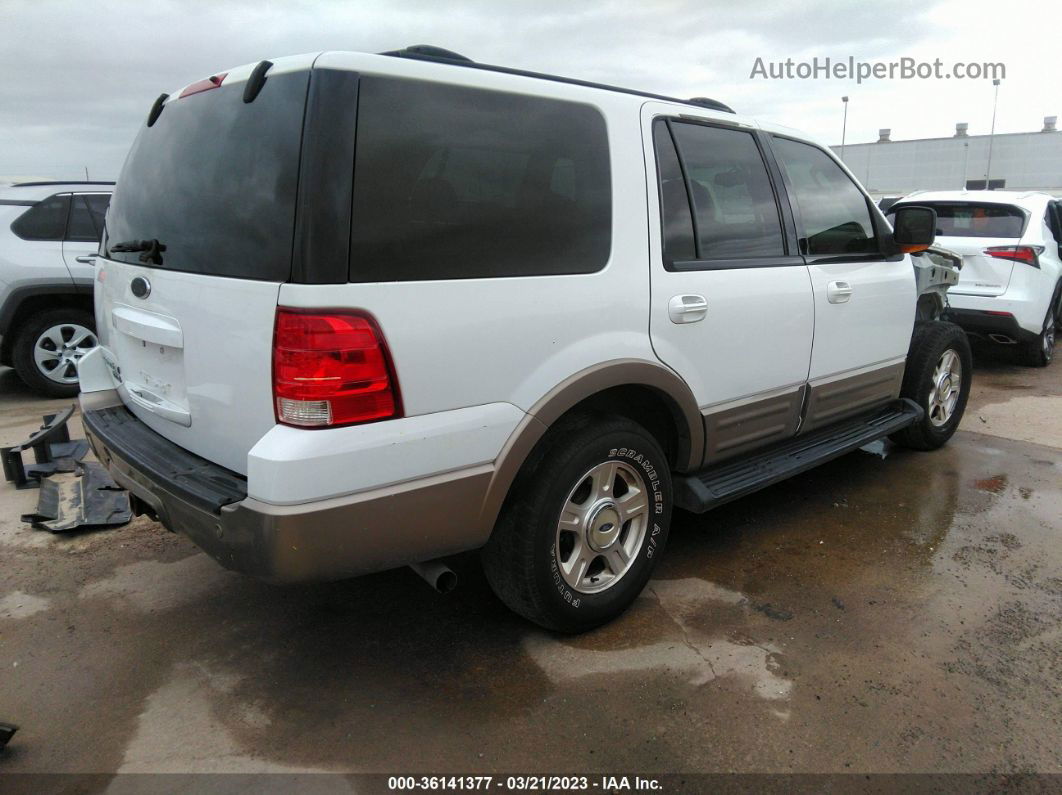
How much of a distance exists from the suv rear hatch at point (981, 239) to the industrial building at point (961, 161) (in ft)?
117

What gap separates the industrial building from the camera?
4116 centimetres

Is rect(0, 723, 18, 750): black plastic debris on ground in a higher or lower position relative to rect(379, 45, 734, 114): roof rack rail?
lower

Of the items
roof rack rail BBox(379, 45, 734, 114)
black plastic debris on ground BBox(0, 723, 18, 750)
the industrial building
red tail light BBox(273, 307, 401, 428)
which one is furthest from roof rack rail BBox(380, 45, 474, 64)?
the industrial building

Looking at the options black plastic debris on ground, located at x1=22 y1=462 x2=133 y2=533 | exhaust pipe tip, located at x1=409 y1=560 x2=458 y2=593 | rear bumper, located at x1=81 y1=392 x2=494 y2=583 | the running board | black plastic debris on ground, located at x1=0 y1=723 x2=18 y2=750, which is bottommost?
black plastic debris on ground, located at x1=0 y1=723 x2=18 y2=750

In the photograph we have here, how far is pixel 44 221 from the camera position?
20.7 feet

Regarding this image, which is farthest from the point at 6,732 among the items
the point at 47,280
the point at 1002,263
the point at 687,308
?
the point at 1002,263

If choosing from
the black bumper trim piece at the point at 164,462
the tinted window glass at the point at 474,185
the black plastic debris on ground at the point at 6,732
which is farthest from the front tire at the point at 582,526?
the black plastic debris on ground at the point at 6,732

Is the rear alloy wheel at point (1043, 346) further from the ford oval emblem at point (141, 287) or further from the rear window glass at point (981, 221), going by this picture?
the ford oval emblem at point (141, 287)

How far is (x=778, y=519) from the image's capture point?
3953 mm

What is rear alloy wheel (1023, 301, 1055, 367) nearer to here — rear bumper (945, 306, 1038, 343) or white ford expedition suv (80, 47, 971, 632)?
rear bumper (945, 306, 1038, 343)

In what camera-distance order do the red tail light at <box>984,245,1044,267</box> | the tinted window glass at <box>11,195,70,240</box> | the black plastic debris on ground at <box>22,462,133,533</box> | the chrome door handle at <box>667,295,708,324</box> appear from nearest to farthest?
the chrome door handle at <box>667,295,708,324</box>
the black plastic debris on ground at <box>22,462,133,533</box>
the tinted window glass at <box>11,195,70,240</box>
the red tail light at <box>984,245,1044,267</box>

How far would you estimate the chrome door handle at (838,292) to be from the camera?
3551 millimetres

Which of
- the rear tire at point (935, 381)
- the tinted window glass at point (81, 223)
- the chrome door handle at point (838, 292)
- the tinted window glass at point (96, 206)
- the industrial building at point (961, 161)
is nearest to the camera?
the chrome door handle at point (838, 292)

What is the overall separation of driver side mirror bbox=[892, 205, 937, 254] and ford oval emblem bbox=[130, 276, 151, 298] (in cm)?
357
